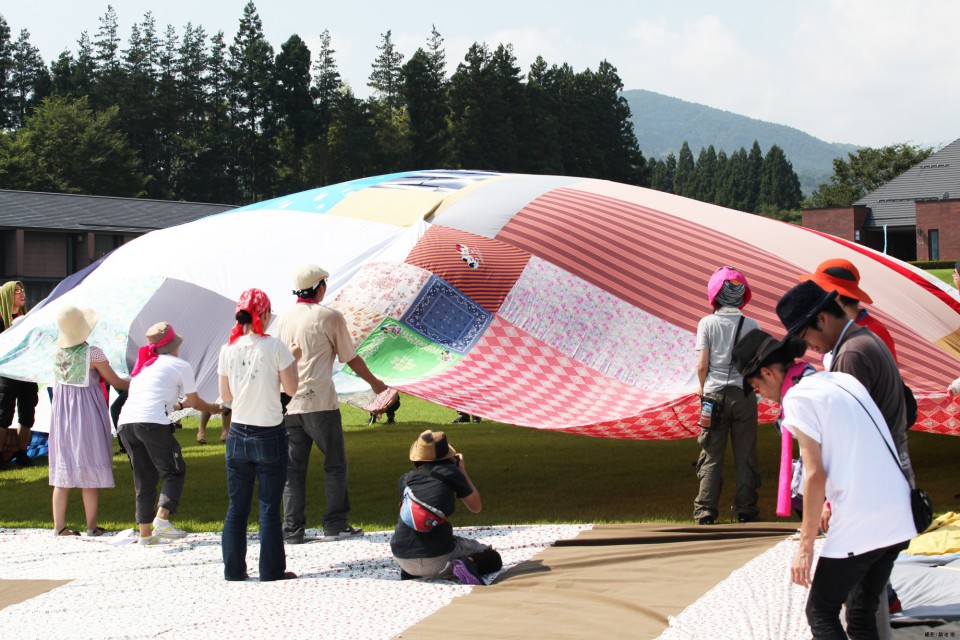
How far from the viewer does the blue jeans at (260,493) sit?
538 cm

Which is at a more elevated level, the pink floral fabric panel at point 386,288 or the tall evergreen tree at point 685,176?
the tall evergreen tree at point 685,176

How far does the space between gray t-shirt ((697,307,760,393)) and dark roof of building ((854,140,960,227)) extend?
47.3 metres

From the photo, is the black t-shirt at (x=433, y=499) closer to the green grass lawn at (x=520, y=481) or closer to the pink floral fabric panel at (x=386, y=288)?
the green grass lawn at (x=520, y=481)

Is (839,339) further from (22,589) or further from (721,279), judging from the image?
(22,589)

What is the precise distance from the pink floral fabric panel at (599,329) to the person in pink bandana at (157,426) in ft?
8.37

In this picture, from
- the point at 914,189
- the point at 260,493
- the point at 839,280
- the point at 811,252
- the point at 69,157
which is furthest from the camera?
the point at 914,189

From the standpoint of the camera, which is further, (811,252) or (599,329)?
(811,252)

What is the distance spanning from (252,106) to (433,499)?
212 ft

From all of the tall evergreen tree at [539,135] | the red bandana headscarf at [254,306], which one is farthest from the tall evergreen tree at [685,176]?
the red bandana headscarf at [254,306]

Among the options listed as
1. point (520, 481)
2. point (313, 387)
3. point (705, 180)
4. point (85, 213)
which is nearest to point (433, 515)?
point (313, 387)

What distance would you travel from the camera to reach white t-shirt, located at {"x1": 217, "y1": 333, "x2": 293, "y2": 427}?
5418 millimetres

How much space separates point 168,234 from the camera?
377 inches

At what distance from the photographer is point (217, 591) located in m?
5.29

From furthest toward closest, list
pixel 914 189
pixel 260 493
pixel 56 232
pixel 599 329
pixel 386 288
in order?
pixel 914 189 < pixel 56 232 < pixel 386 288 < pixel 599 329 < pixel 260 493
